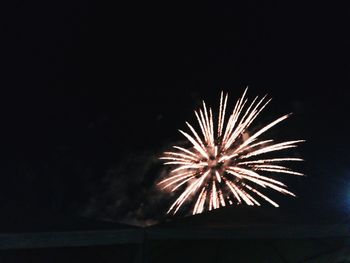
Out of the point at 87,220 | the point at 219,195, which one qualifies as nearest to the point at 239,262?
the point at 87,220

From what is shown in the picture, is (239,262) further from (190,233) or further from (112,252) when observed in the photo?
(112,252)

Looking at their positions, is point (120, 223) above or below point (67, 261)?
above

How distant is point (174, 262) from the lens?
26.0 ft

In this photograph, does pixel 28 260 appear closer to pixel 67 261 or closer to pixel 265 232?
pixel 67 261

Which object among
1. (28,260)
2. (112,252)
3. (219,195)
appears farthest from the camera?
(219,195)

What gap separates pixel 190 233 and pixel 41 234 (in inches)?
98.9

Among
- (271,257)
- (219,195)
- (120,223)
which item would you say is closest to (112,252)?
(120,223)

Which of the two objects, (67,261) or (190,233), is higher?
(190,233)

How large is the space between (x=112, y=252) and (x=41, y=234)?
166 centimetres

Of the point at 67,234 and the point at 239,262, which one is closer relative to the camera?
the point at 67,234

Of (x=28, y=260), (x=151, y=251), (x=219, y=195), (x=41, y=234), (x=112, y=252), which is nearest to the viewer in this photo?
(x=41, y=234)

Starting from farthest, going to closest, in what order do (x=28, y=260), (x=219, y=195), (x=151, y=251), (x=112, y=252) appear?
(x=219, y=195), (x=151, y=251), (x=112, y=252), (x=28, y=260)

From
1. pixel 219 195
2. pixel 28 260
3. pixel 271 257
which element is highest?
pixel 219 195

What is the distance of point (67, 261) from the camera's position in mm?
6871
